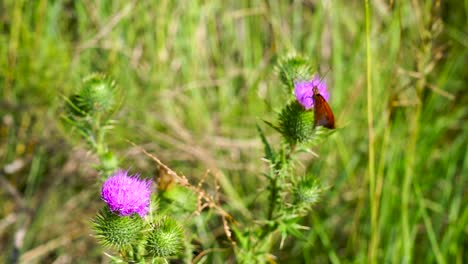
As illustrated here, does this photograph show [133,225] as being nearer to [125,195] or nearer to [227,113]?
[125,195]

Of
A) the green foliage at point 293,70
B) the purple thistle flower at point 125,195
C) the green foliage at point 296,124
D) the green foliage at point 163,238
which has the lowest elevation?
the green foliage at point 163,238

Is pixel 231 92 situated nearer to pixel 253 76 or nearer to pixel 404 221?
pixel 253 76

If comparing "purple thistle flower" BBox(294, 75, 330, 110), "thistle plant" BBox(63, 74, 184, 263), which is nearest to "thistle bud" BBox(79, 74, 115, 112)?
"thistle plant" BBox(63, 74, 184, 263)

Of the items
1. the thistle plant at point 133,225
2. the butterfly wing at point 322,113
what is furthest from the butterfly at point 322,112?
the thistle plant at point 133,225

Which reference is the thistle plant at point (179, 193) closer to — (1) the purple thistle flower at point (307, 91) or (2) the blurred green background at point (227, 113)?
(1) the purple thistle flower at point (307, 91)

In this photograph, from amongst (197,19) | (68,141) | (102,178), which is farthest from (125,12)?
(102,178)

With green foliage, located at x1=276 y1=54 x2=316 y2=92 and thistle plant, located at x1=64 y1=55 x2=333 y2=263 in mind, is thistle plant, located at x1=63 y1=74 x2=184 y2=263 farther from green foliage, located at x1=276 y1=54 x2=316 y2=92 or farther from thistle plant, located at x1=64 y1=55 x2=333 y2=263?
green foliage, located at x1=276 y1=54 x2=316 y2=92

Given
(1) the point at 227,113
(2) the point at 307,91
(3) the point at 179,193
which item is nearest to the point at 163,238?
(3) the point at 179,193
